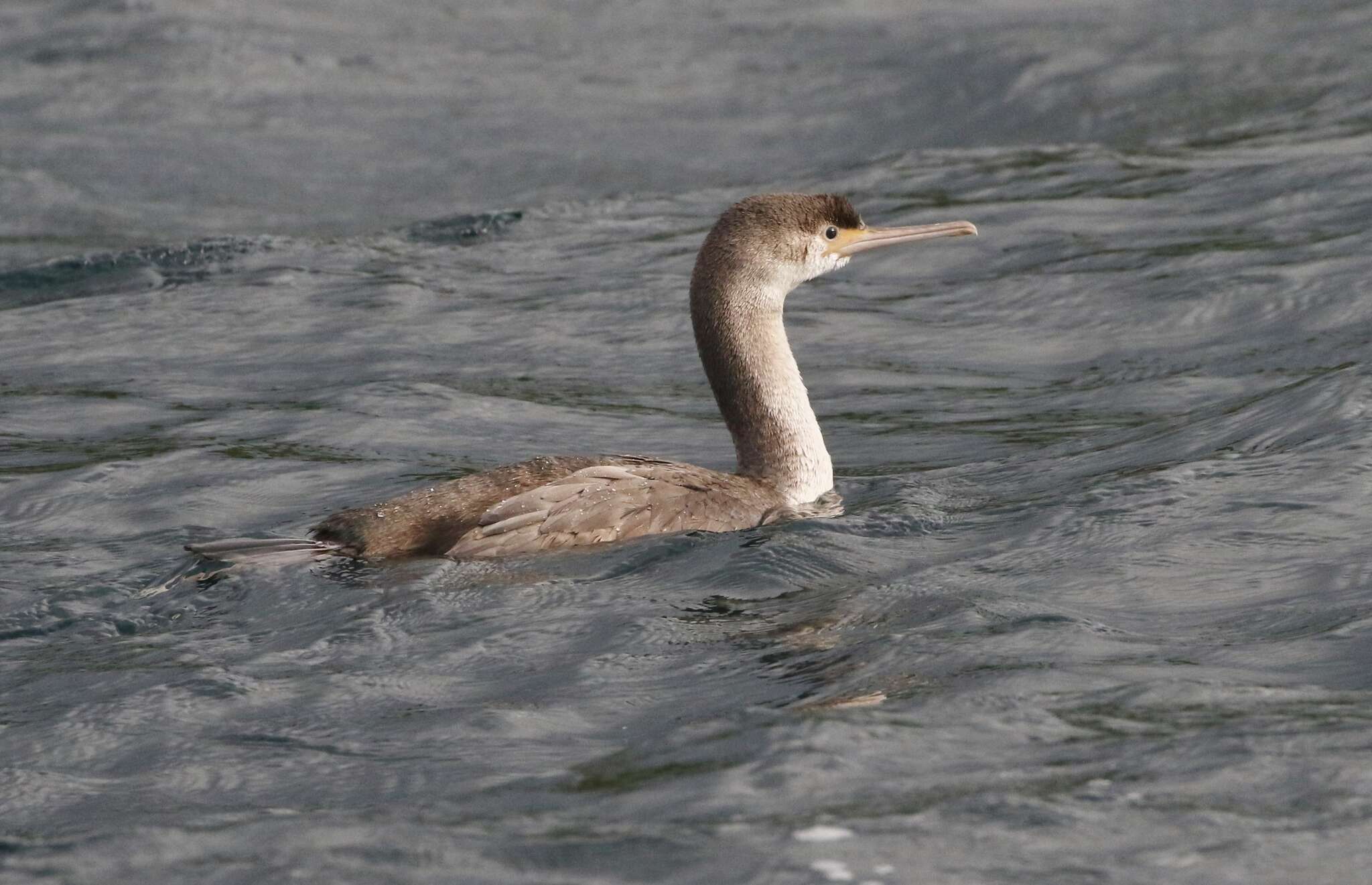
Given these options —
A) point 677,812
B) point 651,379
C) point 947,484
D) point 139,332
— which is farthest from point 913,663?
point 139,332

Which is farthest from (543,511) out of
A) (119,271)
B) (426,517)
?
(119,271)

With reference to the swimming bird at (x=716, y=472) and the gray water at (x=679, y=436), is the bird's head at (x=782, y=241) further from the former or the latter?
the gray water at (x=679, y=436)

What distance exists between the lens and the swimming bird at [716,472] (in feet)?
24.4

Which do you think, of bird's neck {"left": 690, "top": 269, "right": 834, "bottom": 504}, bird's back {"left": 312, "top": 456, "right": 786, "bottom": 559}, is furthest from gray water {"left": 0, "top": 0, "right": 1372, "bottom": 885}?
bird's neck {"left": 690, "top": 269, "right": 834, "bottom": 504}

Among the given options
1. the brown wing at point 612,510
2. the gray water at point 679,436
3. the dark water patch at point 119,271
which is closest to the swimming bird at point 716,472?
the brown wing at point 612,510

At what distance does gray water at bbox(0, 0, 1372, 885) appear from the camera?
202 inches

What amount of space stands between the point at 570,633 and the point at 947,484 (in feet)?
8.40

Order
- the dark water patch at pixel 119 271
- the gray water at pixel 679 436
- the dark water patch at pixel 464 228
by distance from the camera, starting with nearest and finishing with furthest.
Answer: the gray water at pixel 679 436 → the dark water patch at pixel 119 271 → the dark water patch at pixel 464 228

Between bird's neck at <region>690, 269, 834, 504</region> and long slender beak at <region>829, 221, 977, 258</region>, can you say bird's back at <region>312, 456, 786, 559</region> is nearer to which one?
bird's neck at <region>690, 269, 834, 504</region>

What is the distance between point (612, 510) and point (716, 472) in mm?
923

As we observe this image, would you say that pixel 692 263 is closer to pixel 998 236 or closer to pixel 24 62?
pixel 998 236

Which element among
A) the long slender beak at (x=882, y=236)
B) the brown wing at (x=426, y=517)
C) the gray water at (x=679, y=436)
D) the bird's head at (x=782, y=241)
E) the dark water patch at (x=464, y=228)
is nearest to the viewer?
the gray water at (x=679, y=436)

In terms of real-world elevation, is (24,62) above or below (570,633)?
above

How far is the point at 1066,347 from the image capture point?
37.0 feet
